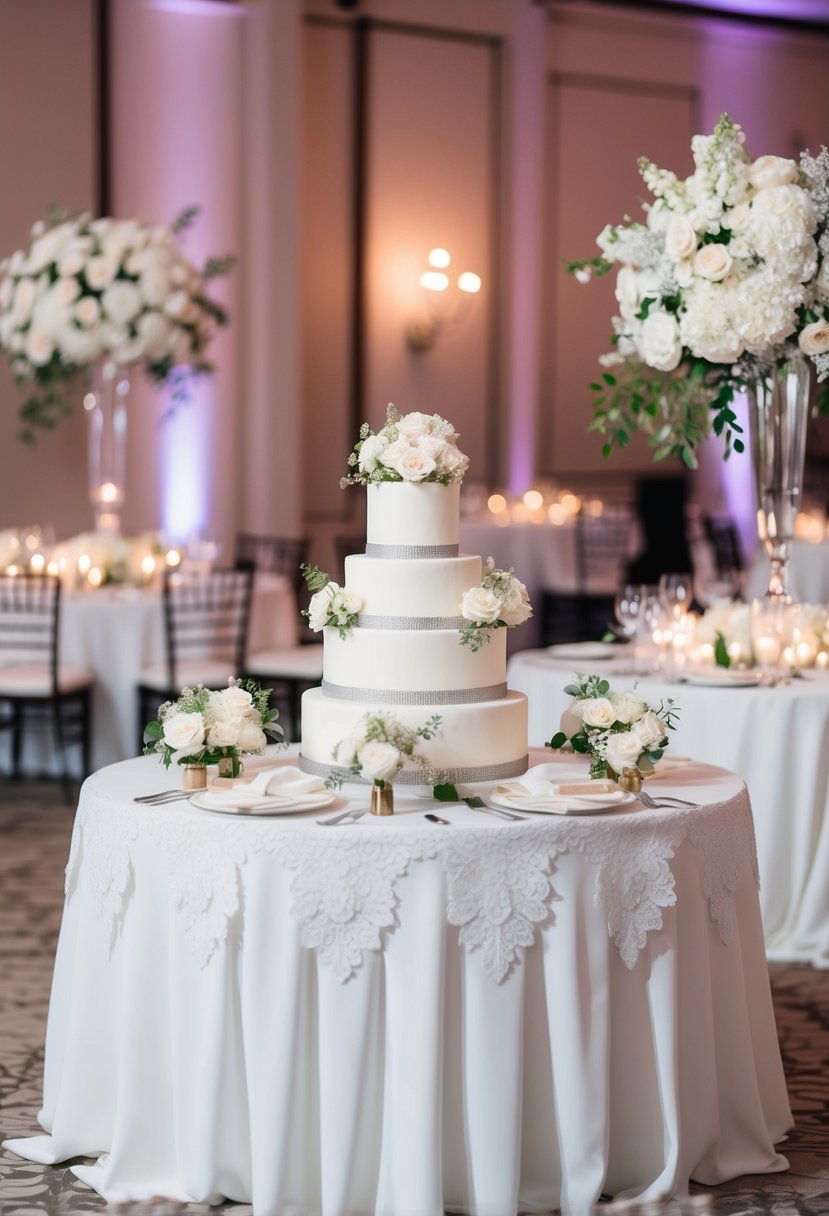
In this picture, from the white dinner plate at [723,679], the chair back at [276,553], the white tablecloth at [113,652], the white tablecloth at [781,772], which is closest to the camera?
the white tablecloth at [781,772]

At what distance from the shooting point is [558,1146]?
3.23 m

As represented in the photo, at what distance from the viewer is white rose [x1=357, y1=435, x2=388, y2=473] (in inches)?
138

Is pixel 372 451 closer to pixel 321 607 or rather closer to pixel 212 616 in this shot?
pixel 321 607

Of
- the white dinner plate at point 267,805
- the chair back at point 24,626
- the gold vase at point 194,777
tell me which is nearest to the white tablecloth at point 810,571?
the chair back at point 24,626

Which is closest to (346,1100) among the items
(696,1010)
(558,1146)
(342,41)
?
(558,1146)

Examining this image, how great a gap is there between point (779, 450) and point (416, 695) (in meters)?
2.28

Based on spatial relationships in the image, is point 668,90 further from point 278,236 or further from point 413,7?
point 278,236

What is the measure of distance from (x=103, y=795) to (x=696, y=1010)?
1296 millimetres

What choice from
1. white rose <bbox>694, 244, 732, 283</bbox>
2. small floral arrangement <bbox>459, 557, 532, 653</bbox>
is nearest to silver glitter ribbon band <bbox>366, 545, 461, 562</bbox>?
small floral arrangement <bbox>459, 557, 532, 653</bbox>

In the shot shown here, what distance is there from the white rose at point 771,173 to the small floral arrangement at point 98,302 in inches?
164

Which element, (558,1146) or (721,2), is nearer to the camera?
(558,1146)

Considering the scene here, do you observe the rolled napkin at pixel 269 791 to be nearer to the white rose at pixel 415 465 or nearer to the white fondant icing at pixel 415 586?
the white fondant icing at pixel 415 586

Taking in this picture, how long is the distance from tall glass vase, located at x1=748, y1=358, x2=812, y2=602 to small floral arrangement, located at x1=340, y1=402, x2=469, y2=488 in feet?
6.30

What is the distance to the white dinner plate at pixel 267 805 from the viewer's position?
3.22m
